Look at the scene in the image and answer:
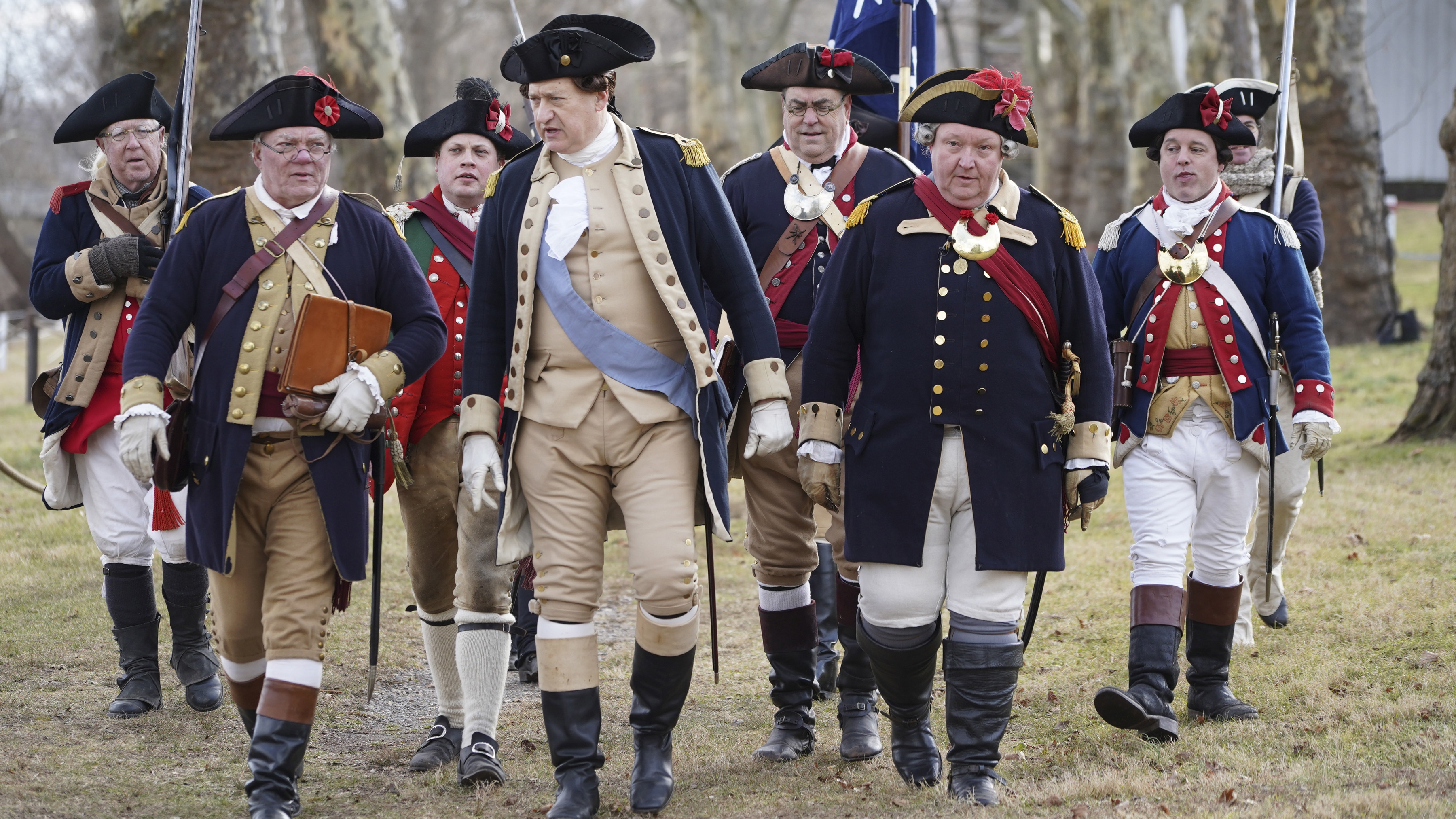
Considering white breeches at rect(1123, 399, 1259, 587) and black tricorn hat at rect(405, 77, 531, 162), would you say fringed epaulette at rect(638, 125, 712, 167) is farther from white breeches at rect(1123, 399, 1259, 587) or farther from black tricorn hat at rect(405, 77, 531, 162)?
white breeches at rect(1123, 399, 1259, 587)

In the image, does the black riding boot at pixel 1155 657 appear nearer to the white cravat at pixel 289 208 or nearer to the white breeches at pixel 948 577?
the white breeches at pixel 948 577

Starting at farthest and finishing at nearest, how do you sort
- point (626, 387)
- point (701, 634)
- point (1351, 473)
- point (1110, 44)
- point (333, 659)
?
1. point (1110, 44)
2. point (1351, 473)
3. point (701, 634)
4. point (333, 659)
5. point (626, 387)

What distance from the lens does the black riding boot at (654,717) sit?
4.52 metres

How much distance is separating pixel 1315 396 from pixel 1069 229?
140 cm

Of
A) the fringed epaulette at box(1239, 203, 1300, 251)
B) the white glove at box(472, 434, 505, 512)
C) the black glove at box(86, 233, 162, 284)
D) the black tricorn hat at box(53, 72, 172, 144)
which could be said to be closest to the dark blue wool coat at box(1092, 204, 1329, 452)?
the fringed epaulette at box(1239, 203, 1300, 251)

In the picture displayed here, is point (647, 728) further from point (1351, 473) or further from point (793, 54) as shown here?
point (1351, 473)

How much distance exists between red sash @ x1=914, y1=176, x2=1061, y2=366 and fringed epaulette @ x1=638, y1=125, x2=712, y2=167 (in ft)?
2.26

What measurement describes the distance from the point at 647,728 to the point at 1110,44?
22.7 metres

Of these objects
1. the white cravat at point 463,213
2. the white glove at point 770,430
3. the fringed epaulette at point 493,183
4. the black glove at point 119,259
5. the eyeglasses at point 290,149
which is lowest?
the white glove at point 770,430

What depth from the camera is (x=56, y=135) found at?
18.5 ft

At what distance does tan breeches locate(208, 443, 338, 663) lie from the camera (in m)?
4.50

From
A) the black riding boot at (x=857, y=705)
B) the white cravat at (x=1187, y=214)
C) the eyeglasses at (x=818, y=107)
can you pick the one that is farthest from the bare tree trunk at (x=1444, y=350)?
the black riding boot at (x=857, y=705)

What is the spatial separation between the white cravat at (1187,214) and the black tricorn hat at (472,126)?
235 centimetres

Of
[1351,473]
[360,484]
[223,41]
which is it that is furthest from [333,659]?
[1351,473]
